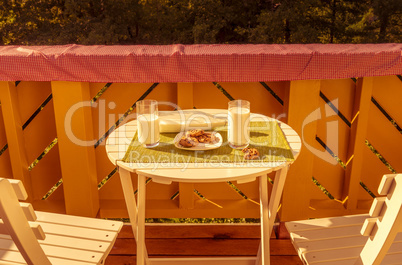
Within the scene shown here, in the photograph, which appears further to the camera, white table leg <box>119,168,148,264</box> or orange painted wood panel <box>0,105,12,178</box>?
orange painted wood panel <box>0,105,12,178</box>

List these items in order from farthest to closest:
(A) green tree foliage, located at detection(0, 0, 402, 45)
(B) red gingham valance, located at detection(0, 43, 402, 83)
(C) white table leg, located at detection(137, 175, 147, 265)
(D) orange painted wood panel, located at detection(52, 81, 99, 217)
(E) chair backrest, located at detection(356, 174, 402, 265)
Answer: (A) green tree foliage, located at detection(0, 0, 402, 45) → (D) orange painted wood panel, located at detection(52, 81, 99, 217) → (B) red gingham valance, located at detection(0, 43, 402, 83) → (C) white table leg, located at detection(137, 175, 147, 265) → (E) chair backrest, located at detection(356, 174, 402, 265)

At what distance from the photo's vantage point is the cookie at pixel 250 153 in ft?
4.86

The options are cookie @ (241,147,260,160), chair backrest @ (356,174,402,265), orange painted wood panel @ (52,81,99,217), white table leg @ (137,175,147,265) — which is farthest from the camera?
orange painted wood panel @ (52,81,99,217)

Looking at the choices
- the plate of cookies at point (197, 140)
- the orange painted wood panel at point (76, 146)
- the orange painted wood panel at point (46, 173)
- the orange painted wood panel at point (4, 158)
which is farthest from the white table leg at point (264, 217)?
the orange painted wood panel at point (4, 158)

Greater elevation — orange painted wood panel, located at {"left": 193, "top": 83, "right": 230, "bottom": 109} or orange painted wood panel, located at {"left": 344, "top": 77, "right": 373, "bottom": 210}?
orange painted wood panel, located at {"left": 193, "top": 83, "right": 230, "bottom": 109}

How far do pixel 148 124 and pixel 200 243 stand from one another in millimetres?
942

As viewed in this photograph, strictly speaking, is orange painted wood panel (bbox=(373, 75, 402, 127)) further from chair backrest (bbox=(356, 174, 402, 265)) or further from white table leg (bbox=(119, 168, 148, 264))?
white table leg (bbox=(119, 168, 148, 264))

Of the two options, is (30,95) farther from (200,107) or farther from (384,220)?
(384,220)

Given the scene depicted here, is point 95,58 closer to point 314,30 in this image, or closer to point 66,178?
point 66,178

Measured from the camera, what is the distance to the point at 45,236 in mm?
1347

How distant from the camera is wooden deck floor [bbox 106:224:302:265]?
2.14 m

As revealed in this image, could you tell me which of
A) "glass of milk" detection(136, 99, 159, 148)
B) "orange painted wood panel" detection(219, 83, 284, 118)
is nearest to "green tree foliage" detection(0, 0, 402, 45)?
"orange painted wood panel" detection(219, 83, 284, 118)

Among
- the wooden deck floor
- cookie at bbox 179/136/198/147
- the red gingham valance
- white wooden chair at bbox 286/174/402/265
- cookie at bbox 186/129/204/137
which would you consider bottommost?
the wooden deck floor

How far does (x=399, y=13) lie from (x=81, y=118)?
13881 millimetres
